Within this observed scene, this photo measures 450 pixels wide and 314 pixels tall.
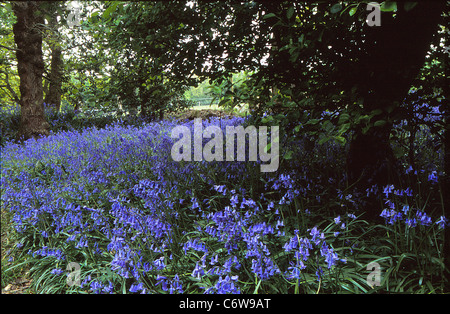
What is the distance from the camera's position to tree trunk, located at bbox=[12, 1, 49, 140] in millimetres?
6586

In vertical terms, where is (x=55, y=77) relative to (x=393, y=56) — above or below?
above

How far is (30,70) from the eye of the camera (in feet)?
22.0

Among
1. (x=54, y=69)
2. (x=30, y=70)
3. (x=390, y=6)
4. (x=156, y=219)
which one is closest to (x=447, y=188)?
(x=390, y=6)

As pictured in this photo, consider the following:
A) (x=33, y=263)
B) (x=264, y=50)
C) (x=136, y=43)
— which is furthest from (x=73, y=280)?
(x=264, y=50)

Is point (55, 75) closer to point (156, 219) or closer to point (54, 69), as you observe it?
point (54, 69)

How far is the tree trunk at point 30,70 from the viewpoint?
659 cm

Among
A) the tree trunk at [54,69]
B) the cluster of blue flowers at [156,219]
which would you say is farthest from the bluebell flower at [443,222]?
the tree trunk at [54,69]

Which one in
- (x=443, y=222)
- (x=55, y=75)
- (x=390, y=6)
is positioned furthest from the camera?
(x=55, y=75)

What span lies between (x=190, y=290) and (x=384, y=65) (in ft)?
8.32

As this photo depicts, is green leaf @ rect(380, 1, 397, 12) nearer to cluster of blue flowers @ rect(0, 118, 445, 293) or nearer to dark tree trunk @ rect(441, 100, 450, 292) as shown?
cluster of blue flowers @ rect(0, 118, 445, 293)

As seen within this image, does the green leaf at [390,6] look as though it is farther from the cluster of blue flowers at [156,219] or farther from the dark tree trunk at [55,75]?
the dark tree trunk at [55,75]

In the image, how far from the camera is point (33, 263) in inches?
118
